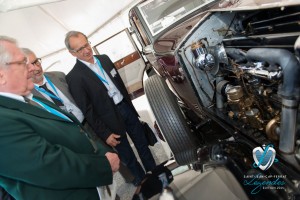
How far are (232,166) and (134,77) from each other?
414 cm

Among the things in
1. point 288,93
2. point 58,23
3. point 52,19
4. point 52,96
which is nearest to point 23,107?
point 52,96

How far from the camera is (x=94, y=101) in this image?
8.08 feet

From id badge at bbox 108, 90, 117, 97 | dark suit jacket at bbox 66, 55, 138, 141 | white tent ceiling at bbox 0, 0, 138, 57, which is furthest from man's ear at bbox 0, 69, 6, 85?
white tent ceiling at bbox 0, 0, 138, 57

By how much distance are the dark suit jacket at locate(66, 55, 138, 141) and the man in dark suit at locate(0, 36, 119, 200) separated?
988 millimetres

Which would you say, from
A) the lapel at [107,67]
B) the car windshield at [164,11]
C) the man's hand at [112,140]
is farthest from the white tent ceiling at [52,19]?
the man's hand at [112,140]

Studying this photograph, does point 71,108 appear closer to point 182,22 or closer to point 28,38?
point 182,22

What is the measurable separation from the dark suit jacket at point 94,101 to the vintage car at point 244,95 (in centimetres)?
54

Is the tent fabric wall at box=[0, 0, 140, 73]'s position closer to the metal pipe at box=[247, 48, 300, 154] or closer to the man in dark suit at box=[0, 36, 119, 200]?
the man in dark suit at box=[0, 36, 119, 200]

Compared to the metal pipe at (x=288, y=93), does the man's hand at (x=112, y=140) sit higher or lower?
lower

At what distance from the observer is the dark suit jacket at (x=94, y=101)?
2.37 meters

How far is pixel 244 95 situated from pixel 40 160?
43.3 inches

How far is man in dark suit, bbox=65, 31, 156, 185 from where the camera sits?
2.40 m

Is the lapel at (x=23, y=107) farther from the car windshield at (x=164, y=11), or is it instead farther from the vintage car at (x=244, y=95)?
the car windshield at (x=164, y=11)

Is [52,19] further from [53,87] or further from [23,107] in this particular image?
[23,107]
